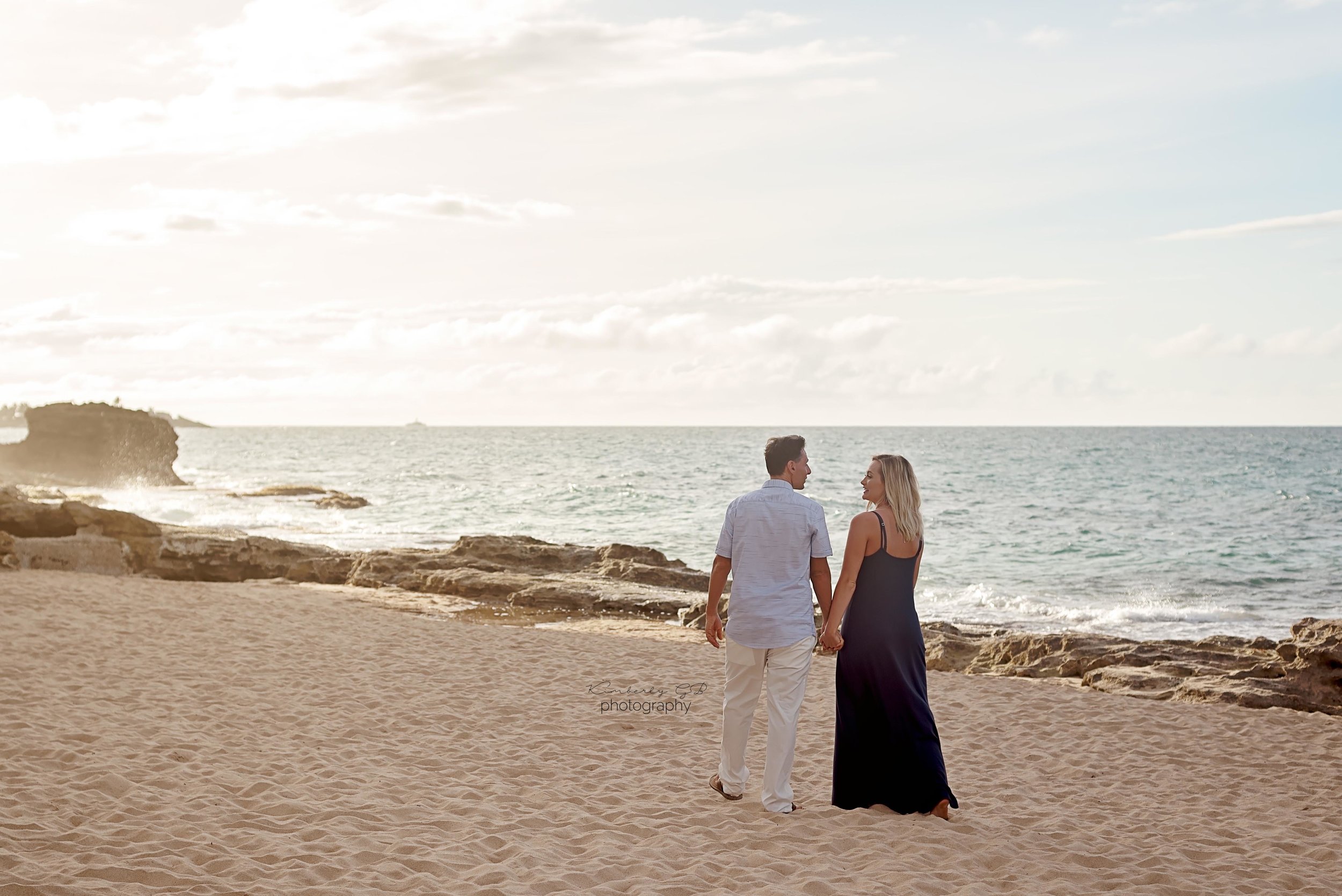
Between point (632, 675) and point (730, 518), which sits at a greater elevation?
point (730, 518)

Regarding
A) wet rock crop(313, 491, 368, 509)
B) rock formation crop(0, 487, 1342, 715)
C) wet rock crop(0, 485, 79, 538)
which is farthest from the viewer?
wet rock crop(313, 491, 368, 509)

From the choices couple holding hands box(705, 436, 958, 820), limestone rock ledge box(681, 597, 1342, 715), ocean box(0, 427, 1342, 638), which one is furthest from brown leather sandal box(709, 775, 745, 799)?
ocean box(0, 427, 1342, 638)

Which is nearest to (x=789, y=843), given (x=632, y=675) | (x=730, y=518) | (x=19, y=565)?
(x=730, y=518)

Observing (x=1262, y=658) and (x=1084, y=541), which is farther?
(x=1084, y=541)

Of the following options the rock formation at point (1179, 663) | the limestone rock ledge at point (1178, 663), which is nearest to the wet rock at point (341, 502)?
the limestone rock ledge at point (1178, 663)

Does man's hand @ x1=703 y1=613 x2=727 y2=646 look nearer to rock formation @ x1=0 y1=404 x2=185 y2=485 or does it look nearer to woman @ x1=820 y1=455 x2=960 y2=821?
woman @ x1=820 y1=455 x2=960 y2=821

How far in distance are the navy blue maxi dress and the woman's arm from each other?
0.07m

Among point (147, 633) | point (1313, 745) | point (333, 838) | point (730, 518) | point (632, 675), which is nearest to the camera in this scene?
point (333, 838)

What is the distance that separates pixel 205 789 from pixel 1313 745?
8.71m

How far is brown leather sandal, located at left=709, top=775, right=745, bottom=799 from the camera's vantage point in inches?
234

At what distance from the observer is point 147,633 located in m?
10.9

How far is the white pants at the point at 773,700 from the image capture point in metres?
5.45

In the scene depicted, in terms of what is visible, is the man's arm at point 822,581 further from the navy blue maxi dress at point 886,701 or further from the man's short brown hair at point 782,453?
the man's short brown hair at point 782,453

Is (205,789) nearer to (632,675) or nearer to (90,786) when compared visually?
(90,786)
